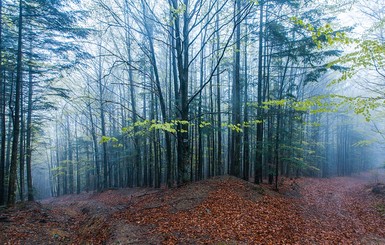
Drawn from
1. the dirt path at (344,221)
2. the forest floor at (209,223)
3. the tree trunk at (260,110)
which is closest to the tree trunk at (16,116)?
the forest floor at (209,223)

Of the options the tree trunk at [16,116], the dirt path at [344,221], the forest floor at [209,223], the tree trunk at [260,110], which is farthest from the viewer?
the tree trunk at [260,110]

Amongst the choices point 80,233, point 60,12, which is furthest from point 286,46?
point 80,233

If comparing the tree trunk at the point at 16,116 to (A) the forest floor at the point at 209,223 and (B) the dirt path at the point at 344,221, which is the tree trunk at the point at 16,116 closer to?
(A) the forest floor at the point at 209,223

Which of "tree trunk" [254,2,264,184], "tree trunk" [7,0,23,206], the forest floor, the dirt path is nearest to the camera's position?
the forest floor

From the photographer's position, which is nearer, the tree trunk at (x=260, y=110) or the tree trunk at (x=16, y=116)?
the tree trunk at (x=16, y=116)

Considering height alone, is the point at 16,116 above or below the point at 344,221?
above

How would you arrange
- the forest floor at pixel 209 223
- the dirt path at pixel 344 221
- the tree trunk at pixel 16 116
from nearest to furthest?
the forest floor at pixel 209 223 → the dirt path at pixel 344 221 → the tree trunk at pixel 16 116

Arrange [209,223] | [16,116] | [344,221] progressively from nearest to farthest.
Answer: [209,223], [344,221], [16,116]

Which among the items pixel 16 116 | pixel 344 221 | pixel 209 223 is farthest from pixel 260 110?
pixel 16 116

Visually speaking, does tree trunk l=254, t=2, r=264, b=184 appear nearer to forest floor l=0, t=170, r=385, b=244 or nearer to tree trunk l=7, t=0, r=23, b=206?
forest floor l=0, t=170, r=385, b=244

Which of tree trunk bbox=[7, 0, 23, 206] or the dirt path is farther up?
tree trunk bbox=[7, 0, 23, 206]

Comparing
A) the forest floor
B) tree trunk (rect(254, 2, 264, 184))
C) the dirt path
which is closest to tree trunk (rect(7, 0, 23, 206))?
the forest floor

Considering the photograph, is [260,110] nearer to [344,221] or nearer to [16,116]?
[344,221]

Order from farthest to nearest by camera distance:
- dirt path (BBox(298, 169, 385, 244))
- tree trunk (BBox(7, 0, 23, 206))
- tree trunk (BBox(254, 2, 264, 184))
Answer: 1. tree trunk (BBox(254, 2, 264, 184))
2. tree trunk (BBox(7, 0, 23, 206))
3. dirt path (BBox(298, 169, 385, 244))
